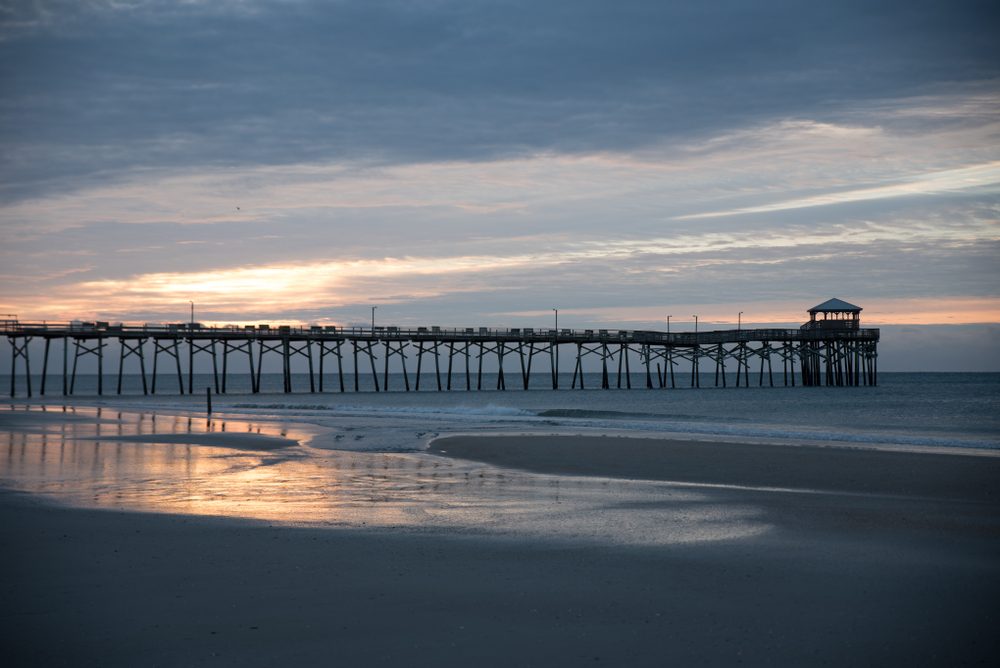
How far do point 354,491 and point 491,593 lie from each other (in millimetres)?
5907

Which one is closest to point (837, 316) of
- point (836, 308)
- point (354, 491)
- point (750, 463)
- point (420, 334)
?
point (836, 308)

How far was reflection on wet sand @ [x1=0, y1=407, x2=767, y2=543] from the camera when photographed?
988 centimetres

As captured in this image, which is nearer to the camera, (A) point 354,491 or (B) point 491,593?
(B) point 491,593

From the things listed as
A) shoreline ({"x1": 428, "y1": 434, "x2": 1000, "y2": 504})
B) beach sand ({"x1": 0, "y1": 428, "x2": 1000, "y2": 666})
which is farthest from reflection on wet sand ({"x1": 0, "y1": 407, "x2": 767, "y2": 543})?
shoreline ({"x1": 428, "y1": 434, "x2": 1000, "y2": 504})

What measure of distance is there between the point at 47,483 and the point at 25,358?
4246cm

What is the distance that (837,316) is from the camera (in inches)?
3012

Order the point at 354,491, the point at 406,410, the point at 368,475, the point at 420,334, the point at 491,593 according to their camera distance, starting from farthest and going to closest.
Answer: the point at 420,334 < the point at 406,410 < the point at 368,475 < the point at 354,491 < the point at 491,593

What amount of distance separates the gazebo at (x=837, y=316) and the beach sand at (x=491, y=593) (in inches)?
2710

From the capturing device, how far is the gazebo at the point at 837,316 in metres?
75.5

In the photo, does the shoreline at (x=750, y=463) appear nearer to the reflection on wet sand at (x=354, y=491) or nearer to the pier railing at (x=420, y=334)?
the reflection on wet sand at (x=354, y=491)

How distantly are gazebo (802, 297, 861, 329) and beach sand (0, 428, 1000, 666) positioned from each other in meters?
68.8

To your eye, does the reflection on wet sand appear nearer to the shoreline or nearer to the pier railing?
the shoreline

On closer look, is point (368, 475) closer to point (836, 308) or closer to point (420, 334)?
point (420, 334)

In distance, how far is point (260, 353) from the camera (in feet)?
188
